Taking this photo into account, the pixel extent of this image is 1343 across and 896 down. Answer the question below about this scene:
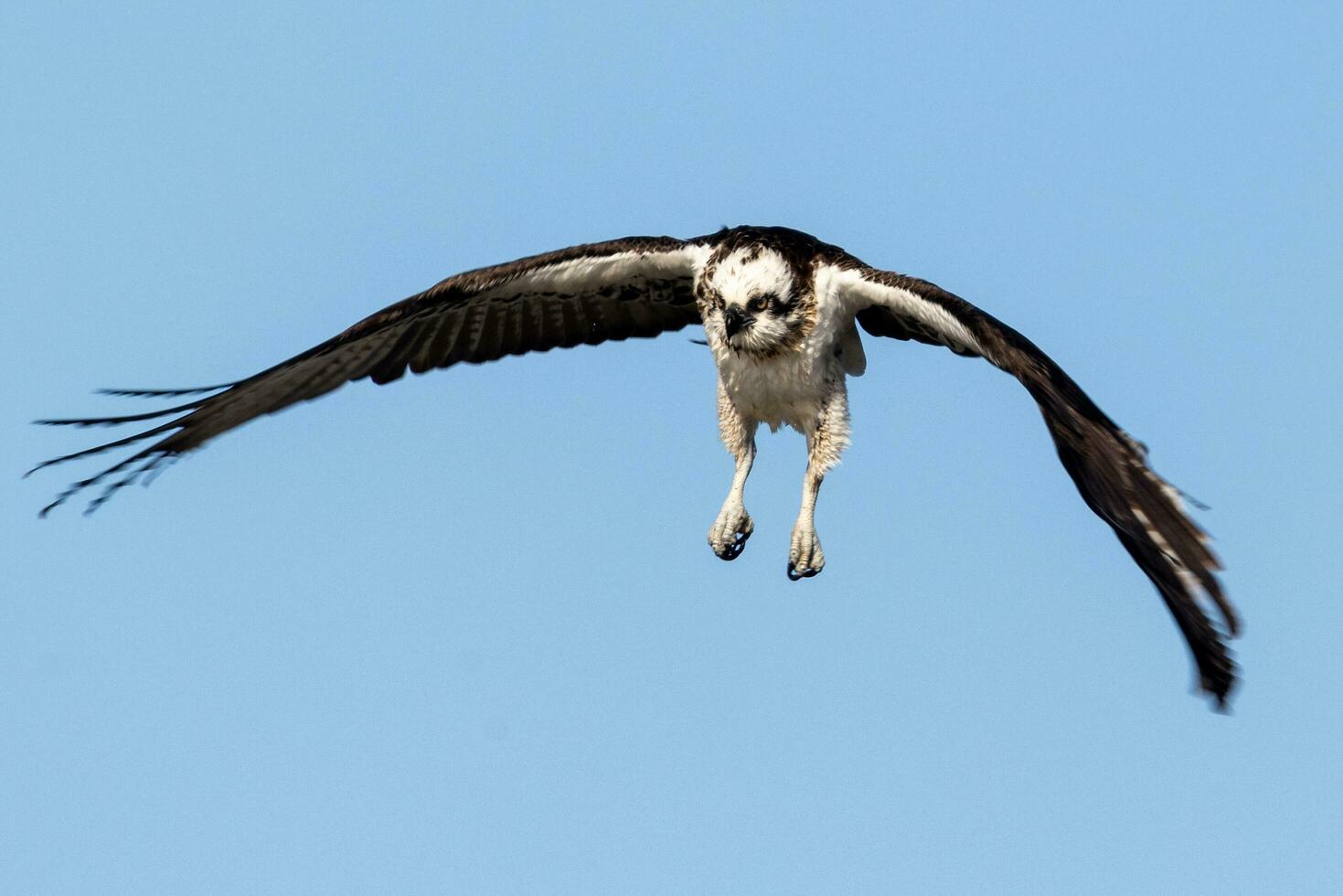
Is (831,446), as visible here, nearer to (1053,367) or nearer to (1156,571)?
(1053,367)

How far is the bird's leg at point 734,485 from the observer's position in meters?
14.2

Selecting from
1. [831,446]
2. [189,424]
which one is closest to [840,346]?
[831,446]

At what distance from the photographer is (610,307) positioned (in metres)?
15.3

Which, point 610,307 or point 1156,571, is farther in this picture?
point 610,307

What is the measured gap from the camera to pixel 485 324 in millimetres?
15211

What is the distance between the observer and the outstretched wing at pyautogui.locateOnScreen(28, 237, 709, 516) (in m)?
14.1

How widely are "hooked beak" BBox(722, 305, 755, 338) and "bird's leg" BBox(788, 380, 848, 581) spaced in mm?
901

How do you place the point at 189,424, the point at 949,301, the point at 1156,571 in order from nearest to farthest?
the point at 1156,571, the point at 949,301, the point at 189,424

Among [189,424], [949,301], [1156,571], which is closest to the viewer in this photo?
[1156,571]

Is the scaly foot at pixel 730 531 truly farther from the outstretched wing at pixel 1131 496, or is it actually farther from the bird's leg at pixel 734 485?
the outstretched wing at pixel 1131 496

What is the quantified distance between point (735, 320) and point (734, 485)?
1.32m

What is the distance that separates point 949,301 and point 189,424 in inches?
210

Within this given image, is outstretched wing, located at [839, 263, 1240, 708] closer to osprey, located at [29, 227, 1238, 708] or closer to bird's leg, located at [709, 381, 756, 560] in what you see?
osprey, located at [29, 227, 1238, 708]

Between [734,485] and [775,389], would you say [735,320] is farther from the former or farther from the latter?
[734,485]
